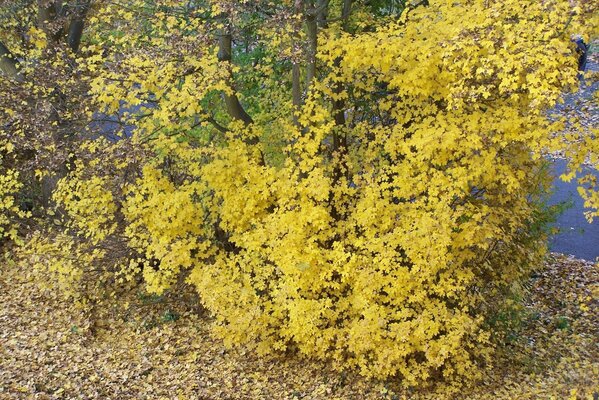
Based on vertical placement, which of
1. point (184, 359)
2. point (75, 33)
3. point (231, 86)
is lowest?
point (184, 359)

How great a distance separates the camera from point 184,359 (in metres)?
8.73

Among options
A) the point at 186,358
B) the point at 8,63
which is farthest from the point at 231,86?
the point at 8,63

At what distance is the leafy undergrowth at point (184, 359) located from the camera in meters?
7.58

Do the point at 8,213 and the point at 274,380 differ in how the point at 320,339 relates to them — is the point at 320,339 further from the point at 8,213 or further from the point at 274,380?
the point at 8,213

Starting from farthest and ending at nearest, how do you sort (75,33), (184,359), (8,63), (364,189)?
(75,33)
(8,63)
(184,359)
(364,189)

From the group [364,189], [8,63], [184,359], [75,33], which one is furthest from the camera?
[75,33]

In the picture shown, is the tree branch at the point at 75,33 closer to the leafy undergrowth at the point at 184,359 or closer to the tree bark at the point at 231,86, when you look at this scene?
the tree bark at the point at 231,86

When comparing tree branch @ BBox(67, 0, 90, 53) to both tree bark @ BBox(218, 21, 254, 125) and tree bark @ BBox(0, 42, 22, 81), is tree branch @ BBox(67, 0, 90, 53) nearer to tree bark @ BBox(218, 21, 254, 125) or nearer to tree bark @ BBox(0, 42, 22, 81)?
tree bark @ BBox(0, 42, 22, 81)

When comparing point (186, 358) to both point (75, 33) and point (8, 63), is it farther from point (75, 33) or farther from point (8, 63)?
point (75, 33)

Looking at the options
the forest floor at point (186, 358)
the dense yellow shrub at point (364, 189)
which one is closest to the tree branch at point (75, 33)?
the dense yellow shrub at point (364, 189)

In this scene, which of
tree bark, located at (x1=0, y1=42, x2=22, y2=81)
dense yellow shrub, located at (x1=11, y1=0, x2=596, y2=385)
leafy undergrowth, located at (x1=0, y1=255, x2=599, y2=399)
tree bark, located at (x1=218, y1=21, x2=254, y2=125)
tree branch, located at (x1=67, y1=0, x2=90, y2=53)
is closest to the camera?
dense yellow shrub, located at (x1=11, y1=0, x2=596, y2=385)

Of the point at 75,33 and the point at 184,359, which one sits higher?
the point at 75,33

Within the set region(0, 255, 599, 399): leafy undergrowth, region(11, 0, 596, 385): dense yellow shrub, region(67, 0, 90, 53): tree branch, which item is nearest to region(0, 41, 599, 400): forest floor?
region(0, 255, 599, 399): leafy undergrowth

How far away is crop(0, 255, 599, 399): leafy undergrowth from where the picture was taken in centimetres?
758
